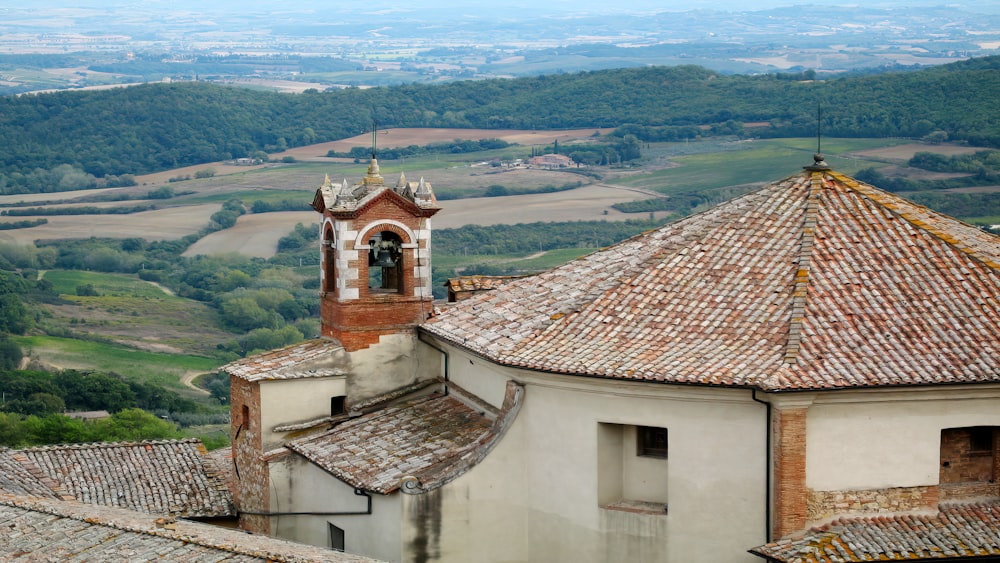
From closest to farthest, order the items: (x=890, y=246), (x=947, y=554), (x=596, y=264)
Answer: (x=947, y=554)
(x=890, y=246)
(x=596, y=264)

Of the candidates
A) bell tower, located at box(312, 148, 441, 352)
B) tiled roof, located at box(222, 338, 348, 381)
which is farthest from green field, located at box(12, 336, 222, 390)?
bell tower, located at box(312, 148, 441, 352)

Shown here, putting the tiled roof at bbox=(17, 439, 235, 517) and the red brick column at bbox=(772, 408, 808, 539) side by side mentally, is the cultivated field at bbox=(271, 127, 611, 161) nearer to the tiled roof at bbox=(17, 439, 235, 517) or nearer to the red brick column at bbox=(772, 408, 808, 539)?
the tiled roof at bbox=(17, 439, 235, 517)

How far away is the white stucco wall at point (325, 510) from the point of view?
83.7ft

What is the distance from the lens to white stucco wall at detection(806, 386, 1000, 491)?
2295 cm

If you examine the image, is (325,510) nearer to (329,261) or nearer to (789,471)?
(329,261)

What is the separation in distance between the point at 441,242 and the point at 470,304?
8254cm

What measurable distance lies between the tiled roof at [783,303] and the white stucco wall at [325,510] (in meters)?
3.18

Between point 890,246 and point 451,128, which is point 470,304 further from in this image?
point 451,128

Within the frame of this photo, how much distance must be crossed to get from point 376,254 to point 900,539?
11773 millimetres

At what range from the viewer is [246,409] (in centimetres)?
2980

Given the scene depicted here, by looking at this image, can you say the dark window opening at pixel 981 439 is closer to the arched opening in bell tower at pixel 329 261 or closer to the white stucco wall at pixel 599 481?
the white stucco wall at pixel 599 481

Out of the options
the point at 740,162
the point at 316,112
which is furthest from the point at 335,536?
the point at 316,112

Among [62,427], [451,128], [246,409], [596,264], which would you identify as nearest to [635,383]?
[596,264]

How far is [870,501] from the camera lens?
2333cm
